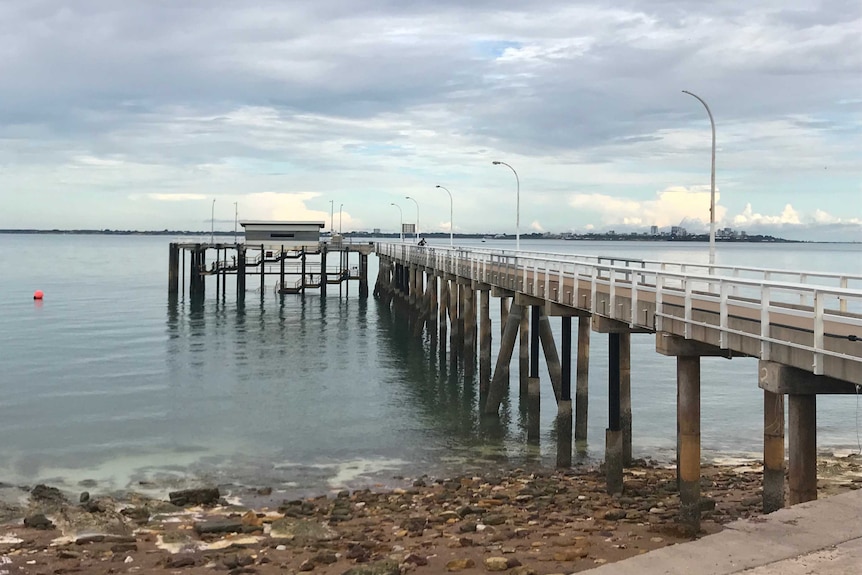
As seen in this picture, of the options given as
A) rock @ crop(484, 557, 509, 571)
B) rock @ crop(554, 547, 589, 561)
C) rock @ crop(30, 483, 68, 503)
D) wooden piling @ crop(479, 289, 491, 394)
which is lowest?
rock @ crop(30, 483, 68, 503)

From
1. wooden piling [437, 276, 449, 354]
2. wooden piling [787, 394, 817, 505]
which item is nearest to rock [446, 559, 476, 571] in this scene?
wooden piling [787, 394, 817, 505]

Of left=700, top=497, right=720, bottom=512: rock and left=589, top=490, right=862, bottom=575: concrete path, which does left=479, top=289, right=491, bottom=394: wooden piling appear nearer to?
left=700, top=497, right=720, bottom=512: rock

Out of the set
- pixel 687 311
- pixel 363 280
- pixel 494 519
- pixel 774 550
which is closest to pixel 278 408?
pixel 494 519

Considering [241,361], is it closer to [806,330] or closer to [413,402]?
[413,402]

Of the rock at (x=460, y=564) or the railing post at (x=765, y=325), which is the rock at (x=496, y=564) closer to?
the rock at (x=460, y=564)

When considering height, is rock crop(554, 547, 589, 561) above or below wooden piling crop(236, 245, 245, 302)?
below

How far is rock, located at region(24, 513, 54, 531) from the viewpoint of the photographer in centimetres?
1511

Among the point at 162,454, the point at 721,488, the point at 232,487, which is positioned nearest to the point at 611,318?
the point at 721,488

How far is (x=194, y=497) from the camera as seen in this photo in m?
16.8

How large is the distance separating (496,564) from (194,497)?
7.46m

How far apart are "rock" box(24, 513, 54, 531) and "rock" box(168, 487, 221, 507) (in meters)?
2.27

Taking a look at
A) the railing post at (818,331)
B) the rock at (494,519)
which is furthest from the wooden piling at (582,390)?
the railing post at (818,331)

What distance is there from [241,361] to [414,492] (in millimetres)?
19729

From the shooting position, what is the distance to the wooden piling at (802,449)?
10.5 m
